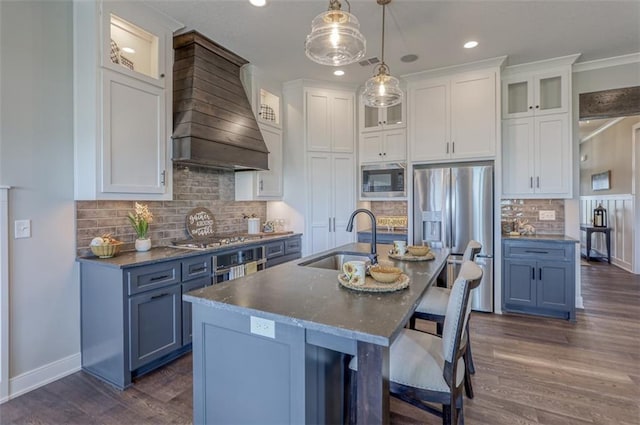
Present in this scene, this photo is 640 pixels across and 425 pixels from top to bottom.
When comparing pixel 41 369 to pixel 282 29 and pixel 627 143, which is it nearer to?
pixel 282 29

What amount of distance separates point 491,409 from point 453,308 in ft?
3.79

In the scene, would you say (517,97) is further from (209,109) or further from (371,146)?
(209,109)

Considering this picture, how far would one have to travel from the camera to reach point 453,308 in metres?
1.40

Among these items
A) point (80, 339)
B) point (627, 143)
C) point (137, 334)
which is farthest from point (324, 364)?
point (627, 143)

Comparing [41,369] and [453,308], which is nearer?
[453,308]

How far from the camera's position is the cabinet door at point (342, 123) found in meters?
4.49

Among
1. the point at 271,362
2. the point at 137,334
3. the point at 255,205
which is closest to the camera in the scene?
the point at 271,362

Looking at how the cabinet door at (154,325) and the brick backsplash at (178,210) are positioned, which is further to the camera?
the brick backsplash at (178,210)

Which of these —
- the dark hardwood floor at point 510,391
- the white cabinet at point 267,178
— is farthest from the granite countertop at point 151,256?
the white cabinet at point 267,178

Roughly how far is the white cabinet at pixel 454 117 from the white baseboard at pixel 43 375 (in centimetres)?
406

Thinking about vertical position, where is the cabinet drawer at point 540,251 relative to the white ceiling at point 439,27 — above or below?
below

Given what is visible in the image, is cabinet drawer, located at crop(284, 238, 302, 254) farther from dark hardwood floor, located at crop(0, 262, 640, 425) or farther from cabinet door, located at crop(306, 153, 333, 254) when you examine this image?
dark hardwood floor, located at crop(0, 262, 640, 425)

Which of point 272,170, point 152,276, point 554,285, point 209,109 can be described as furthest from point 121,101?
point 554,285

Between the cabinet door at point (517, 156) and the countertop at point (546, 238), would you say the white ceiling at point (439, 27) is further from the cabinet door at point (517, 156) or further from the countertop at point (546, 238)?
the countertop at point (546, 238)
